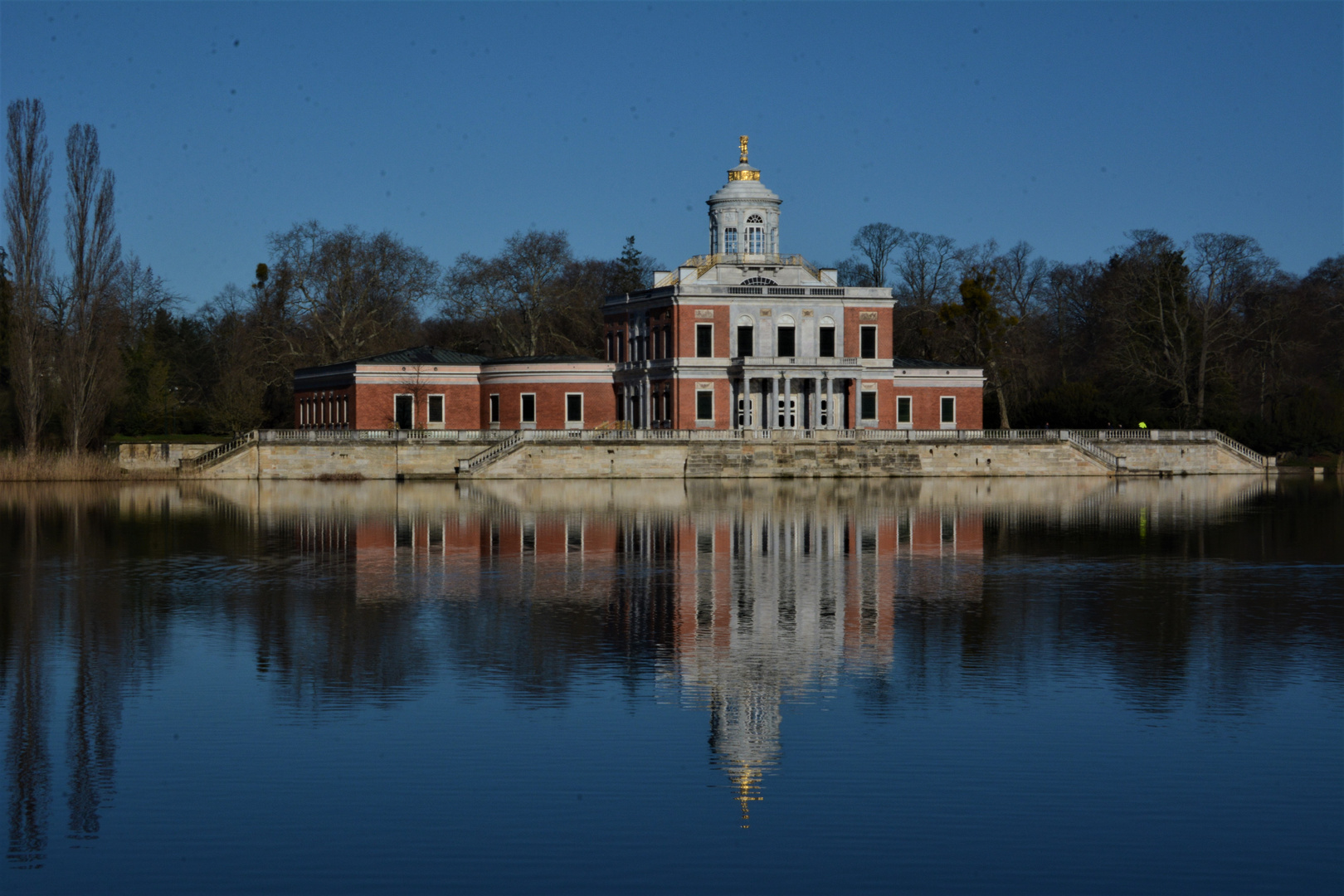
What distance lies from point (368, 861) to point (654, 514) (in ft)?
100

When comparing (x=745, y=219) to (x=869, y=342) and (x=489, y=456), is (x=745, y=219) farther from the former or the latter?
(x=489, y=456)

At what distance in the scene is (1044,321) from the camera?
102438 mm

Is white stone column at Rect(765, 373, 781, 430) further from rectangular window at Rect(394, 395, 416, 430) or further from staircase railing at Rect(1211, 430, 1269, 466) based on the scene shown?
staircase railing at Rect(1211, 430, 1269, 466)

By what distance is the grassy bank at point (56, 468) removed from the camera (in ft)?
191

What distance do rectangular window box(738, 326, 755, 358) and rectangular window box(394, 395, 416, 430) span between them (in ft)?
48.9

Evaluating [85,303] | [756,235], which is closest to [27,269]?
[85,303]

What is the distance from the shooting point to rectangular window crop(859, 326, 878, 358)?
2817 inches

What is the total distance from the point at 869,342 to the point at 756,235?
25.9ft

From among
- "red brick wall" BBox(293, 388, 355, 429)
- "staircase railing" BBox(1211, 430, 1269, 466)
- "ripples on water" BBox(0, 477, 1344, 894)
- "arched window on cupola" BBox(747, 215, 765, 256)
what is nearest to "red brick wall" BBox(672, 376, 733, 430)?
"arched window on cupola" BBox(747, 215, 765, 256)

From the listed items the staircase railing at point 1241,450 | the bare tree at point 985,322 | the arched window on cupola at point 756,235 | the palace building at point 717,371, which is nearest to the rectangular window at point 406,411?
the palace building at point 717,371

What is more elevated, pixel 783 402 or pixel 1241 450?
pixel 783 402

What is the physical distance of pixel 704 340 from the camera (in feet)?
228

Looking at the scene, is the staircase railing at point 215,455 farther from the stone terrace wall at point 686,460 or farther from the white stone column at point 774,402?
the white stone column at point 774,402

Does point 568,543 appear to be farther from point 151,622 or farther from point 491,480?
point 491,480
